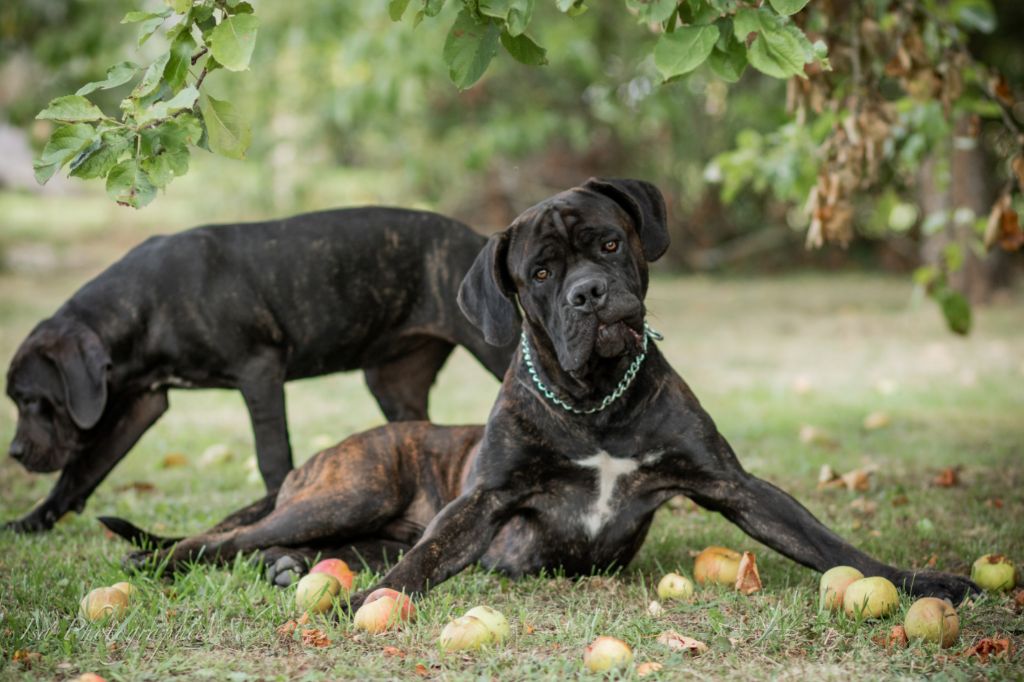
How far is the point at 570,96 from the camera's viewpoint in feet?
56.7

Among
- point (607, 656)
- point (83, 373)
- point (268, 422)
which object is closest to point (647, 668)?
point (607, 656)

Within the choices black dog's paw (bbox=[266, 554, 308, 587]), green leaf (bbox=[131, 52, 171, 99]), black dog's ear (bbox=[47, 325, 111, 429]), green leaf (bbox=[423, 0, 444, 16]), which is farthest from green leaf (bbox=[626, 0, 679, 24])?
black dog's ear (bbox=[47, 325, 111, 429])

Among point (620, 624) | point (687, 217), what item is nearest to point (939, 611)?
point (620, 624)

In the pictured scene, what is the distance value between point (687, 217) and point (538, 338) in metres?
16.0

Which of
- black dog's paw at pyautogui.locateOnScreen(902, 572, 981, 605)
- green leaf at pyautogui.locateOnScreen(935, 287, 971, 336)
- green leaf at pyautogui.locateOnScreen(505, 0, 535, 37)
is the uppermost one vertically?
green leaf at pyautogui.locateOnScreen(505, 0, 535, 37)

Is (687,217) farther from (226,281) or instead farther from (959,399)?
(226,281)

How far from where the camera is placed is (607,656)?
10.3 ft

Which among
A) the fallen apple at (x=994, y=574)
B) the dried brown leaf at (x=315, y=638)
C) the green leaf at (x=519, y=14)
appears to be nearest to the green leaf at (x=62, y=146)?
the green leaf at (x=519, y=14)

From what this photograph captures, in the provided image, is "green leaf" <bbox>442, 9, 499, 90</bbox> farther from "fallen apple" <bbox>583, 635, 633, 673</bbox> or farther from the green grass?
"fallen apple" <bbox>583, 635, 633, 673</bbox>

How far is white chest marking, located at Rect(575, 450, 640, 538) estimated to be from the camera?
4.09 metres

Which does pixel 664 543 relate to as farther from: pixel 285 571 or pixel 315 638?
pixel 315 638

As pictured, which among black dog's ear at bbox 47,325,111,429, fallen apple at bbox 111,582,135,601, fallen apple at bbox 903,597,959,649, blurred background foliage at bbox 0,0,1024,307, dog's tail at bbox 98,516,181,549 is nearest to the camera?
fallen apple at bbox 903,597,959,649

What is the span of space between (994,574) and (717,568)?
0.92 m

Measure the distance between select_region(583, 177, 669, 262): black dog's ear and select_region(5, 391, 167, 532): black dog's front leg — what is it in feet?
8.71
